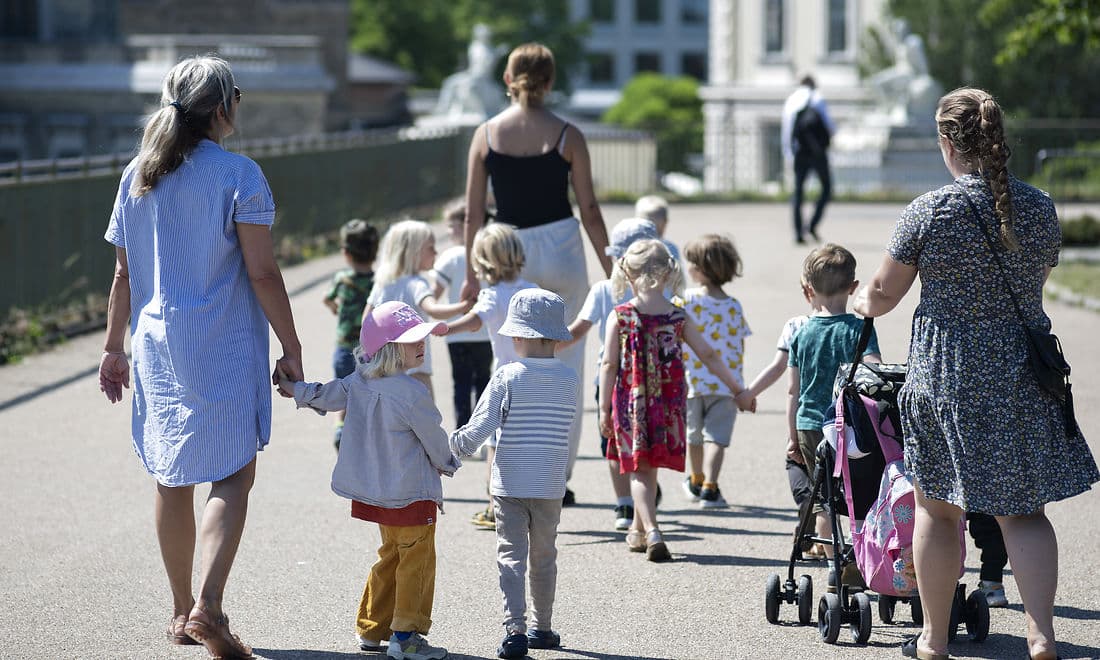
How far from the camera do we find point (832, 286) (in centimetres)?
586

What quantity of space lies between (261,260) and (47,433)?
4670mm

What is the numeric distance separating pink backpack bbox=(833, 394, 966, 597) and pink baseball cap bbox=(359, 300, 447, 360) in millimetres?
1387

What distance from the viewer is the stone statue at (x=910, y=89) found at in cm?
3641

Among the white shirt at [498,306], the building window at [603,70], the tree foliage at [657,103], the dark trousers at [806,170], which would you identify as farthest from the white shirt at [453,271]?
the building window at [603,70]

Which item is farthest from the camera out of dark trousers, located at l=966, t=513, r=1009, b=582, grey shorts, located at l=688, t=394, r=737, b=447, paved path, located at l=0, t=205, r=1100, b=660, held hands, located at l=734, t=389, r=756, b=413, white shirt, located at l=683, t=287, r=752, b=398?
grey shorts, located at l=688, t=394, r=737, b=447

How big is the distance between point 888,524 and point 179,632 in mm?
2301

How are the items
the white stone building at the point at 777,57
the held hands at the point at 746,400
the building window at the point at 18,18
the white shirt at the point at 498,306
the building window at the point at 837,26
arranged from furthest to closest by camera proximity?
the building window at the point at 837,26 < the white stone building at the point at 777,57 < the building window at the point at 18,18 < the white shirt at the point at 498,306 < the held hands at the point at 746,400

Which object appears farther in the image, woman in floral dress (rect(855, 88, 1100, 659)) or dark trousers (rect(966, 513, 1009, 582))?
dark trousers (rect(966, 513, 1009, 582))

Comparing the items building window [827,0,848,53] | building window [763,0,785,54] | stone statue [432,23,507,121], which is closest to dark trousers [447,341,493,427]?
stone statue [432,23,507,121]

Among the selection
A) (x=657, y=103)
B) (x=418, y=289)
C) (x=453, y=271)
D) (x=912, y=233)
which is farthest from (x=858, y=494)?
(x=657, y=103)

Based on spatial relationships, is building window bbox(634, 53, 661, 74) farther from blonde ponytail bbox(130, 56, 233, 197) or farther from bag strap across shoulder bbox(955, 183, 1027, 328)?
bag strap across shoulder bbox(955, 183, 1027, 328)

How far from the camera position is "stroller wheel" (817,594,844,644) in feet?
17.3

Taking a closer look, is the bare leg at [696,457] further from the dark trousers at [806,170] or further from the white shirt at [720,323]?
the dark trousers at [806,170]

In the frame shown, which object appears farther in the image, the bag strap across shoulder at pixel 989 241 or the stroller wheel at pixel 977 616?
the stroller wheel at pixel 977 616
